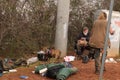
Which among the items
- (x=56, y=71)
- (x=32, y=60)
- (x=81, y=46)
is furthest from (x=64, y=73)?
(x=81, y=46)

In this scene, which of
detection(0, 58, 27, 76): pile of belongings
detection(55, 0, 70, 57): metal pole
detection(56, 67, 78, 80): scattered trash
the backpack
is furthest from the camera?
detection(55, 0, 70, 57): metal pole

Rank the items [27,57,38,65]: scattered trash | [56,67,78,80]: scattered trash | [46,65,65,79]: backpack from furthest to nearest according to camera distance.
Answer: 1. [27,57,38,65]: scattered trash
2. [46,65,65,79]: backpack
3. [56,67,78,80]: scattered trash

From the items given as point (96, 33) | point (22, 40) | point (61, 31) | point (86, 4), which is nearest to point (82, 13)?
point (86, 4)

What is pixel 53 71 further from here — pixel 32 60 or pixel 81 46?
pixel 81 46

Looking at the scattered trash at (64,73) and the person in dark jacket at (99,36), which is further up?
the person in dark jacket at (99,36)

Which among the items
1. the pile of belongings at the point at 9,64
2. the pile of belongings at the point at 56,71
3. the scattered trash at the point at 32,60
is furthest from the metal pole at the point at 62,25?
the pile of belongings at the point at 56,71

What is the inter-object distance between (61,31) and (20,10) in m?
1.69

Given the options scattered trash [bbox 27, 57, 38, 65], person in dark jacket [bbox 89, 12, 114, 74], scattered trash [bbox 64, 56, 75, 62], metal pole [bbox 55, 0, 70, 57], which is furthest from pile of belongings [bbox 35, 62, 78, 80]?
metal pole [bbox 55, 0, 70, 57]

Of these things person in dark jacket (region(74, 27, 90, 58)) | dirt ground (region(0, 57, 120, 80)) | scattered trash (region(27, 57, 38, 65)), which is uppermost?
person in dark jacket (region(74, 27, 90, 58))

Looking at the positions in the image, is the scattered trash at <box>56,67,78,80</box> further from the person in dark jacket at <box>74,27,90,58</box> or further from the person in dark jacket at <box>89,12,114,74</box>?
the person in dark jacket at <box>74,27,90,58</box>

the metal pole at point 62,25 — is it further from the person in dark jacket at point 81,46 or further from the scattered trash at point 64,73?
the scattered trash at point 64,73

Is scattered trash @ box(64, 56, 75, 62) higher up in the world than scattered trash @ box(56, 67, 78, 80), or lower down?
lower down

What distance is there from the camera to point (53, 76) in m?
9.07

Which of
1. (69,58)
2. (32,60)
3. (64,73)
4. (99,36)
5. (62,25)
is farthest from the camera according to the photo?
(62,25)
